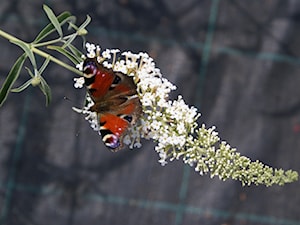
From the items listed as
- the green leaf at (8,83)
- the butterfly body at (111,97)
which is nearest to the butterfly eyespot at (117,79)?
the butterfly body at (111,97)

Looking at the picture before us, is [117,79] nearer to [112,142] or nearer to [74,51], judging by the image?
[112,142]

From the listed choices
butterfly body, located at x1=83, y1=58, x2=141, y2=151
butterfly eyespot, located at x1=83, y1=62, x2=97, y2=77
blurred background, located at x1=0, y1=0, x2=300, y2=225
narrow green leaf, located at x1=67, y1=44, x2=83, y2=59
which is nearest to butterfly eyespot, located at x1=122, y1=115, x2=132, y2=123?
butterfly body, located at x1=83, y1=58, x2=141, y2=151

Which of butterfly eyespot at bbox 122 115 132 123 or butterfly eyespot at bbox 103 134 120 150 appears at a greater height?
butterfly eyespot at bbox 122 115 132 123

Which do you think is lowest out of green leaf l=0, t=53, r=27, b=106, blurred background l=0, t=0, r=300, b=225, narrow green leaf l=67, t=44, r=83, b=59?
green leaf l=0, t=53, r=27, b=106

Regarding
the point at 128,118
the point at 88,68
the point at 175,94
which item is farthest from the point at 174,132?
the point at 175,94

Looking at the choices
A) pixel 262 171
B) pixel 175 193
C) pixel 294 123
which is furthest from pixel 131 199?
pixel 262 171

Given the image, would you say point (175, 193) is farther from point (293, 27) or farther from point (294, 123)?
point (293, 27)

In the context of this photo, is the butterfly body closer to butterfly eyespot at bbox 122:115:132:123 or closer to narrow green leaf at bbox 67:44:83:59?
butterfly eyespot at bbox 122:115:132:123
